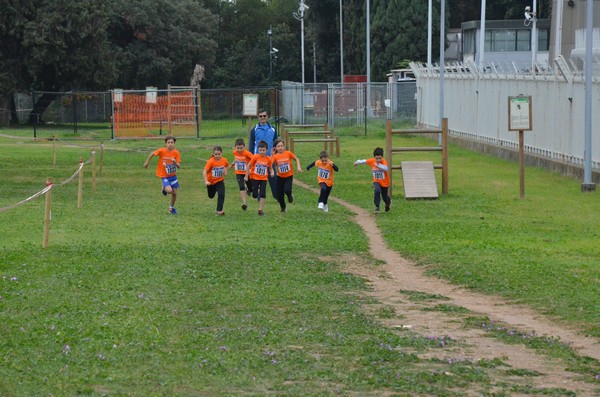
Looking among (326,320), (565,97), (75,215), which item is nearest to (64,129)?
(565,97)

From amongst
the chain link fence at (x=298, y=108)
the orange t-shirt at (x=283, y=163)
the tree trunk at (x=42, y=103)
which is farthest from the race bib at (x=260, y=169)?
the tree trunk at (x=42, y=103)

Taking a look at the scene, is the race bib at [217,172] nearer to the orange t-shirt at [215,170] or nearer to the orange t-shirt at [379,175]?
the orange t-shirt at [215,170]

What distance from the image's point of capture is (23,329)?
35.9 feet

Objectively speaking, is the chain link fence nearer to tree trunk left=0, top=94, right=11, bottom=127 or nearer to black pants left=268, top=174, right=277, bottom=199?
tree trunk left=0, top=94, right=11, bottom=127

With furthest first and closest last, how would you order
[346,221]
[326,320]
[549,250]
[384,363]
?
[346,221]
[549,250]
[326,320]
[384,363]

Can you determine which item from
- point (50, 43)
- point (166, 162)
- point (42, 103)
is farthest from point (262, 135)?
point (42, 103)

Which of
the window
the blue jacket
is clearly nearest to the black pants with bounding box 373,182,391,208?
the blue jacket

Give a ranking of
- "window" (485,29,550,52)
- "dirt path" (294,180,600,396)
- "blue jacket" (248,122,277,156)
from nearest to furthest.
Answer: "dirt path" (294,180,600,396), "blue jacket" (248,122,277,156), "window" (485,29,550,52)

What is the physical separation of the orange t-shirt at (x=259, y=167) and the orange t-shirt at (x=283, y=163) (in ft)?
0.65

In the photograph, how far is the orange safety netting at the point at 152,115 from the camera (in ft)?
189

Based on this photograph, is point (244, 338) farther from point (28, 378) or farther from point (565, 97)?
point (565, 97)

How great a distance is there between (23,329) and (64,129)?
2182 inches

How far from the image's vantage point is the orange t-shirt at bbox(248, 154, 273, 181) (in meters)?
23.0

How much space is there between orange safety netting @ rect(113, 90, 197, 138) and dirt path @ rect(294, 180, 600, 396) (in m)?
41.2
